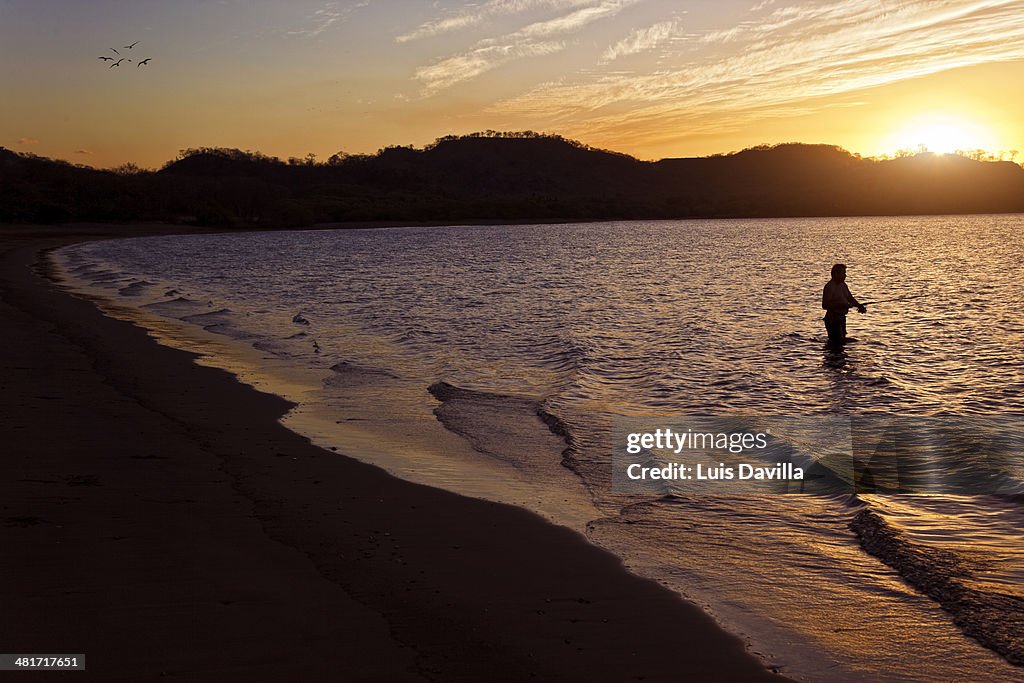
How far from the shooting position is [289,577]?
5902mm

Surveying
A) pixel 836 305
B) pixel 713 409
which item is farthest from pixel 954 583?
pixel 836 305

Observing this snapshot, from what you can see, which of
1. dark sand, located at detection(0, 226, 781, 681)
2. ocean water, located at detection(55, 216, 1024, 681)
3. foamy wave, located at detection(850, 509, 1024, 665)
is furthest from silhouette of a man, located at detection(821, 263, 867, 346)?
dark sand, located at detection(0, 226, 781, 681)

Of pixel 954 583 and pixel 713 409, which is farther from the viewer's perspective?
pixel 713 409

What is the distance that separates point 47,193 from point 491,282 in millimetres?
113887

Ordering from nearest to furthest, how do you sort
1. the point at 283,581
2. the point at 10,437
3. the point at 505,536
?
1. the point at 283,581
2. the point at 505,536
3. the point at 10,437

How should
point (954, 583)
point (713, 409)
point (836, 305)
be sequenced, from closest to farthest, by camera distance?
point (954, 583) < point (713, 409) < point (836, 305)

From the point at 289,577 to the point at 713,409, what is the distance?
889 centimetres

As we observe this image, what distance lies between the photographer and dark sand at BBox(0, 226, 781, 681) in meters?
4.89

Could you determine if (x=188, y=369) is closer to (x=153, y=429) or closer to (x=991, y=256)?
(x=153, y=429)

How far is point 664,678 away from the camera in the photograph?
15.9 feet

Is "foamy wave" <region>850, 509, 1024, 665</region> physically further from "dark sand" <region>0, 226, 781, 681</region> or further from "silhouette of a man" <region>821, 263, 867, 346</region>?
"silhouette of a man" <region>821, 263, 867, 346</region>

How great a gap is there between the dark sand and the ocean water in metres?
0.69

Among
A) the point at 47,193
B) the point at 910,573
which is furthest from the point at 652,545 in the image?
the point at 47,193

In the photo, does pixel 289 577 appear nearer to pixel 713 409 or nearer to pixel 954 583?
pixel 954 583
